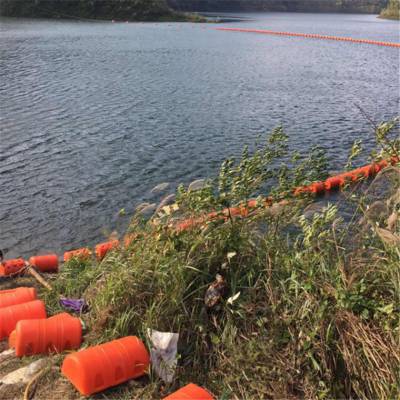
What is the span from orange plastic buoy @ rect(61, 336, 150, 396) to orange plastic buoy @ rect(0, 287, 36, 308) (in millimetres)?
1869

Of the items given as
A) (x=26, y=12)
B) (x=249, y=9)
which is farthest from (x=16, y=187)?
(x=249, y=9)

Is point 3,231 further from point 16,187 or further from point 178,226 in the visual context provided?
point 178,226

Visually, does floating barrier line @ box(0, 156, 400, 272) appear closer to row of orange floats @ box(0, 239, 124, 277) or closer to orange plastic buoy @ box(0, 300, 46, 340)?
row of orange floats @ box(0, 239, 124, 277)

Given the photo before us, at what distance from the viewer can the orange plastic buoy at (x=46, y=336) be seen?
4.71 m

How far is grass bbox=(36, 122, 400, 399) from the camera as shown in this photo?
169 inches

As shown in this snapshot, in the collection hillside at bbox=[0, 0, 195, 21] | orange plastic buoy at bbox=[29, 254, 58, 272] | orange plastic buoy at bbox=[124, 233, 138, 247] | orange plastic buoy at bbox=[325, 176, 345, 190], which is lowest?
orange plastic buoy at bbox=[325, 176, 345, 190]

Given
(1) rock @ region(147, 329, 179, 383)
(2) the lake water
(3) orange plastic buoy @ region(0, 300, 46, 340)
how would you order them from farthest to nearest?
1. (2) the lake water
2. (3) orange plastic buoy @ region(0, 300, 46, 340)
3. (1) rock @ region(147, 329, 179, 383)

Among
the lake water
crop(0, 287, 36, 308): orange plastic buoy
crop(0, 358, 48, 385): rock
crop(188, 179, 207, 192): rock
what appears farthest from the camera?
the lake water

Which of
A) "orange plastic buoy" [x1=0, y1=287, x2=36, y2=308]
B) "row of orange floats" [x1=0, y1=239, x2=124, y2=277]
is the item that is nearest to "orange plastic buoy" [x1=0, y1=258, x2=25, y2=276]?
"row of orange floats" [x1=0, y1=239, x2=124, y2=277]

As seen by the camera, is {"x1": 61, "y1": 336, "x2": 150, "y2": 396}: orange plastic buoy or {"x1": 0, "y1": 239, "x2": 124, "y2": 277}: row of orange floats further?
{"x1": 0, "y1": 239, "x2": 124, "y2": 277}: row of orange floats

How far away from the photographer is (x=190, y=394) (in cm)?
400

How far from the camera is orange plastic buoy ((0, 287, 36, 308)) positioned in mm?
5808

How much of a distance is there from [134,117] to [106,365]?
1512 centimetres

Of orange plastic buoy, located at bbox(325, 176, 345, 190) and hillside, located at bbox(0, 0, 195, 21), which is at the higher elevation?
hillside, located at bbox(0, 0, 195, 21)
